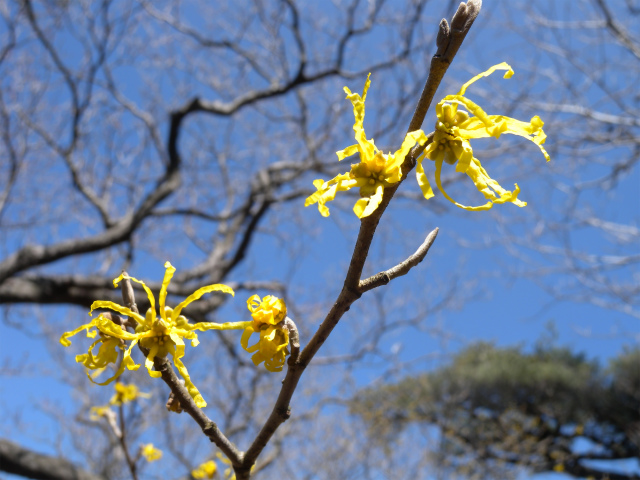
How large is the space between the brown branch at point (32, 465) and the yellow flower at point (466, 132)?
3.50 m

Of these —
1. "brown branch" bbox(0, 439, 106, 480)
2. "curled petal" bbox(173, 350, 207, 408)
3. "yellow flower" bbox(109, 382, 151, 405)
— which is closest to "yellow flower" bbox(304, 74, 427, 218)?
"curled petal" bbox(173, 350, 207, 408)

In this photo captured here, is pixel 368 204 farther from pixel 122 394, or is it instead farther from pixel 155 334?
pixel 122 394

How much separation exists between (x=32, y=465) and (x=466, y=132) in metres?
3.68

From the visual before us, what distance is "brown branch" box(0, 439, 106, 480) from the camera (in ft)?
10.9

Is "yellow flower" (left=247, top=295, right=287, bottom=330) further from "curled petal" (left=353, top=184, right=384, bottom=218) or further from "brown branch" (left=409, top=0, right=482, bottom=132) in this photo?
"brown branch" (left=409, top=0, right=482, bottom=132)

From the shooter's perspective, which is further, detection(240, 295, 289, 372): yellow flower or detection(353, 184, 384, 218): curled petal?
detection(240, 295, 289, 372): yellow flower

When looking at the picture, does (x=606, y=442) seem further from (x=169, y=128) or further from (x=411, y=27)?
(x=169, y=128)

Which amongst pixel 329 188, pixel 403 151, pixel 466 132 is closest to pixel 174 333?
pixel 329 188

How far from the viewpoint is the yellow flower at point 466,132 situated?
2.66 feet

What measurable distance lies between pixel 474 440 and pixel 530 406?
380 cm

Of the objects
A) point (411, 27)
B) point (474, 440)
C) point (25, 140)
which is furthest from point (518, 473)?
point (25, 140)

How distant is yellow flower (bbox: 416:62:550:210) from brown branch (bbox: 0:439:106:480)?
350 cm

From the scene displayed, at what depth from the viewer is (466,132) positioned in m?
0.84

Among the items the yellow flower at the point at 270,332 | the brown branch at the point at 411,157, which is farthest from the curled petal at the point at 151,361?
the brown branch at the point at 411,157
